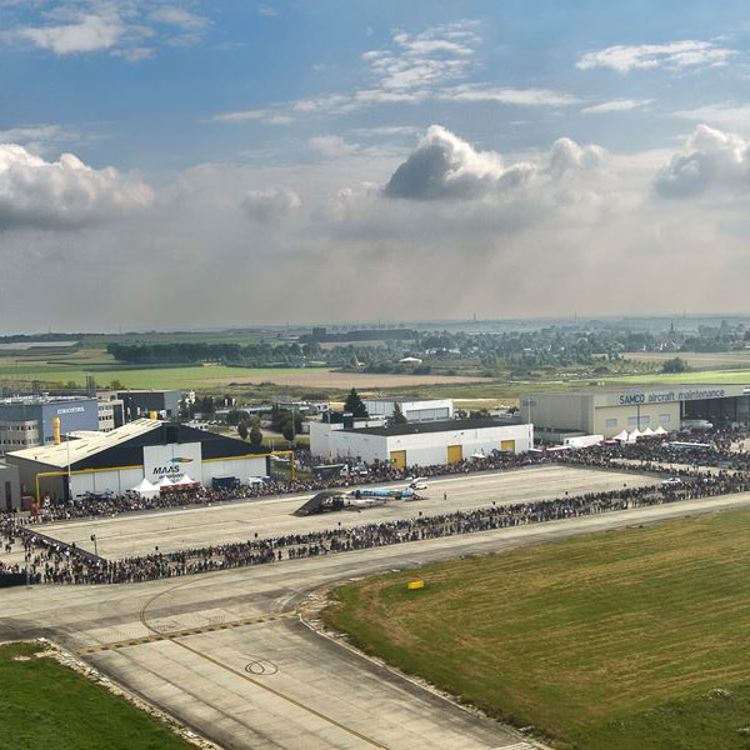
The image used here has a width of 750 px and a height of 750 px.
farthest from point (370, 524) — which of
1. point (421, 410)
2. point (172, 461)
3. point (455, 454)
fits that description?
point (421, 410)

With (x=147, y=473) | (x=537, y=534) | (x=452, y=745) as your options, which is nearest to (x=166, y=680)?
(x=452, y=745)

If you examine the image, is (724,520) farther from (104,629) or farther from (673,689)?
(104,629)

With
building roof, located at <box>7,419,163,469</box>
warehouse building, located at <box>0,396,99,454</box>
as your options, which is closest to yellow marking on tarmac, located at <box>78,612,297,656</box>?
building roof, located at <box>7,419,163,469</box>

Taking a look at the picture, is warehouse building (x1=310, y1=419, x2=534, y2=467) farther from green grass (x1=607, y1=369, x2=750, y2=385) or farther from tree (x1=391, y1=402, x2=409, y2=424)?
green grass (x1=607, y1=369, x2=750, y2=385)

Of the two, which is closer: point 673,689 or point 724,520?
point 673,689

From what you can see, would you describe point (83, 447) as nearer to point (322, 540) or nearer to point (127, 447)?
point (127, 447)

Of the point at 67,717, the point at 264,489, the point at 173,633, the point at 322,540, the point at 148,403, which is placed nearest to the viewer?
the point at 67,717
